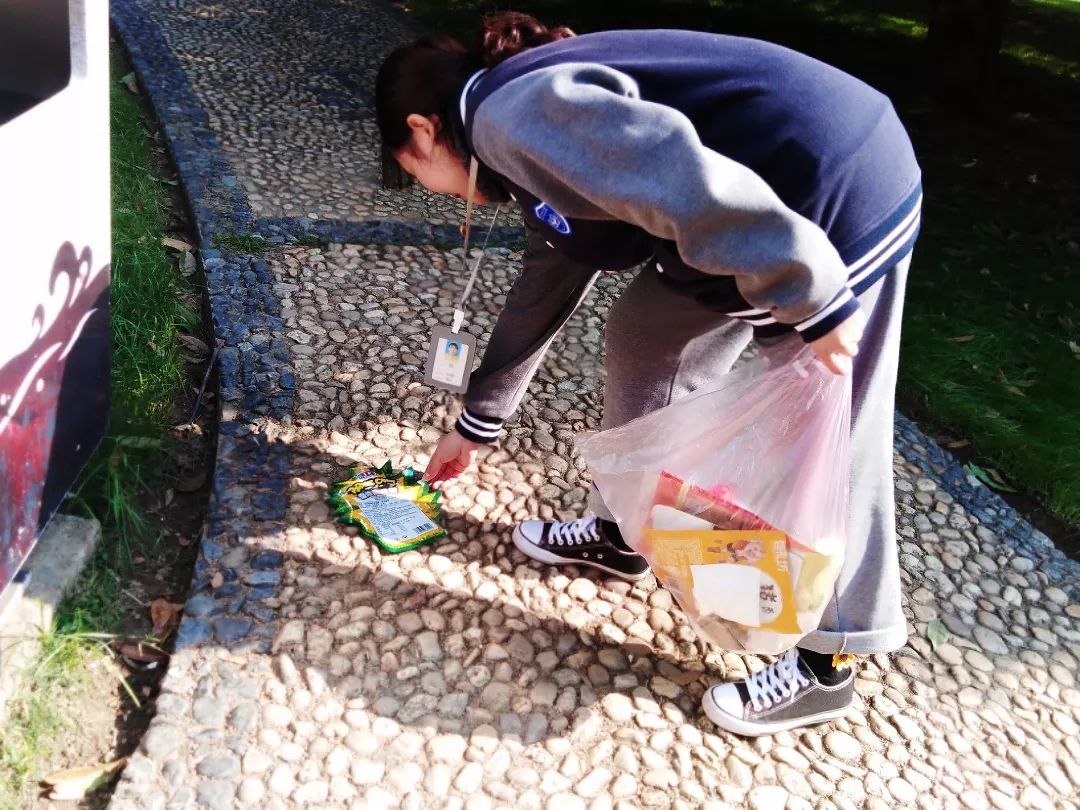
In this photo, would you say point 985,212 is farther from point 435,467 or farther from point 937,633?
point 435,467

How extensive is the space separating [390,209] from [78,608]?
2.45m

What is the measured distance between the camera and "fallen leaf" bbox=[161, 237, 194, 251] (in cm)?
366

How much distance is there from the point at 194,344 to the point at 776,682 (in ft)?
7.07

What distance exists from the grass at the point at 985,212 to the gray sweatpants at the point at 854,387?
140 cm

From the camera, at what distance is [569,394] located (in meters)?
3.18

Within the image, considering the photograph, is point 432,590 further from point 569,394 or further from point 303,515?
point 569,394

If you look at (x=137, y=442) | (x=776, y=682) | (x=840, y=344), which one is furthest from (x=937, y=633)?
(x=137, y=442)

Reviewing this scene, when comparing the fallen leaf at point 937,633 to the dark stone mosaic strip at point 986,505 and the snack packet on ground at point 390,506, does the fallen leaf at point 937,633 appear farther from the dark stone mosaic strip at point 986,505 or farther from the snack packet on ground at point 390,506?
the snack packet on ground at point 390,506

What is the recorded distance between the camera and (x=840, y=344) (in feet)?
4.99

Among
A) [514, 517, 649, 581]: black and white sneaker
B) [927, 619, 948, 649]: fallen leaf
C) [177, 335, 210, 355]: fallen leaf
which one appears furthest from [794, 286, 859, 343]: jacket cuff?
[177, 335, 210, 355]: fallen leaf

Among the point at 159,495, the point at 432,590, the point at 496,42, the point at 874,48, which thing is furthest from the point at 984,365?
the point at 874,48

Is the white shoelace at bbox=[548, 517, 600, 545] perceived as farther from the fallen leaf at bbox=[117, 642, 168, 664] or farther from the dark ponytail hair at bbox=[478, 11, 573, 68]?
the dark ponytail hair at bbox=[478, 11, 573, 68]

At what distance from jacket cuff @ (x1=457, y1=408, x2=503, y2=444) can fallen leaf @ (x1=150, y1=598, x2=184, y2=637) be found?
2.56 feet

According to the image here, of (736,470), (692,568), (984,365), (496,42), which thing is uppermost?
(496,42)
